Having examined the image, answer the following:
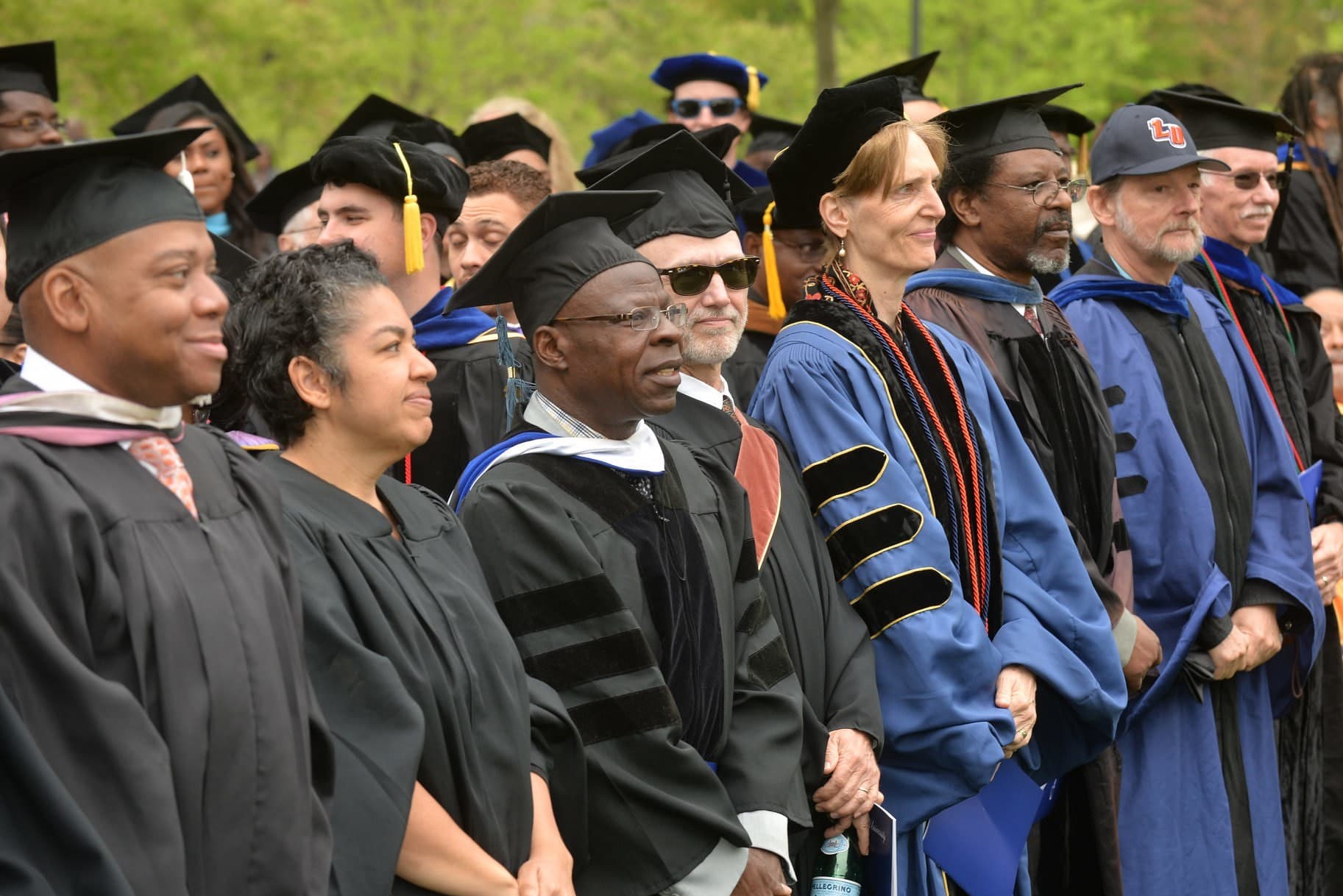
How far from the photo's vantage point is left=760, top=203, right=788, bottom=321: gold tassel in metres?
5.67

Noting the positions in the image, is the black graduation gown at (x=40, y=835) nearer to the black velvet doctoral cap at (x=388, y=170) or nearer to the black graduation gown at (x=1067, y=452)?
the black velvet doctoral cap at (x=388, y=170)

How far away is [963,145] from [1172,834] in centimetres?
234

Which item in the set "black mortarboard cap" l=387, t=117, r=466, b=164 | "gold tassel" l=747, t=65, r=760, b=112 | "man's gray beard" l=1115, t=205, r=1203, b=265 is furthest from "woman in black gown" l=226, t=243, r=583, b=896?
"gold tassel" l=747, t=65, r=760, b=112

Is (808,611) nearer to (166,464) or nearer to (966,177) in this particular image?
(966,177)

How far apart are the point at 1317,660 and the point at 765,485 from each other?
2.92 meters

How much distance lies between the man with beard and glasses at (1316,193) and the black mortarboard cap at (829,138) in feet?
12.3

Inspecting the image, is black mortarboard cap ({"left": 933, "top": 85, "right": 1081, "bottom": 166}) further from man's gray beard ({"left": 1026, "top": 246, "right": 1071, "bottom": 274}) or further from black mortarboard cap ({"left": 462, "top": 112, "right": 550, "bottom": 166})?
black mortarboard cap ({"left": 462, "top": 112, "right": 550, "bottom": 166})

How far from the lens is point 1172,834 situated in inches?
210

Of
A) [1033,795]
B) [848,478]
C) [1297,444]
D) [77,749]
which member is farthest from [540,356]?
[1297,444]

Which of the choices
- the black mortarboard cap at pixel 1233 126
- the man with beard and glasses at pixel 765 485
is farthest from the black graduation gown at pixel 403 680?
the black mortarboard cap at pixel 1233 126

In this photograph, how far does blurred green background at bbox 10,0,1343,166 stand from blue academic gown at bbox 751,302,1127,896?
12245 millimetres

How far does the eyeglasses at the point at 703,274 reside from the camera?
4246mm

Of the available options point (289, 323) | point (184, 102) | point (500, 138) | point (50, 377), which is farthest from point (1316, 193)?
point (50, 377)

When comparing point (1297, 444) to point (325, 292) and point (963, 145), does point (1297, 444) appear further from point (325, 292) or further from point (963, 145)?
point (325, 292)
